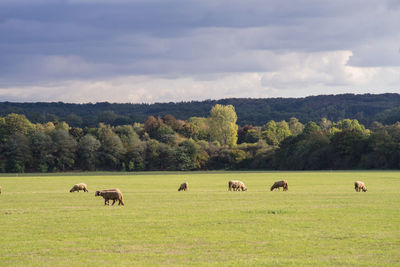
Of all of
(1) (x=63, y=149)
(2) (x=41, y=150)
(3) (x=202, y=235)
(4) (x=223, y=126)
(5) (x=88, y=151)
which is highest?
(4) (x=223, y=126)

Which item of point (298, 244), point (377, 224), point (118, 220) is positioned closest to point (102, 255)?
point (298, 244)

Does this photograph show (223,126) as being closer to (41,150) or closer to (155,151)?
(155,151)

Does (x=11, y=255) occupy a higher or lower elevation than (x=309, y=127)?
lower

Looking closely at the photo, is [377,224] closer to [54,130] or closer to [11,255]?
[11,255]

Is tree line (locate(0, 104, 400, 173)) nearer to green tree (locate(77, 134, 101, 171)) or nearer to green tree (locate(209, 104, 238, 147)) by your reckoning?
green tree (locate(77, 134, 101, 171))

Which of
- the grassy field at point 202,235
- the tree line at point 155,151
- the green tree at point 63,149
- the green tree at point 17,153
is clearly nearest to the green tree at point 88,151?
the tree line at point 155,151

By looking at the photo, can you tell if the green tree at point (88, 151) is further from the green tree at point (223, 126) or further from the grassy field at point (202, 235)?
the grassy field at point (202, 235)

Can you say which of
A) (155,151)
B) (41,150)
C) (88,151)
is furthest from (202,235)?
(155,151)

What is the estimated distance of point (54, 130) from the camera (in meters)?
129

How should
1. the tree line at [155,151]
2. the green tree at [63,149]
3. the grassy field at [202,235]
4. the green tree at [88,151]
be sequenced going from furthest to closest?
the green tree at [88,151] → the green tree at [63,149] → the tree line at [155,151] → the grassy field at [202,235]

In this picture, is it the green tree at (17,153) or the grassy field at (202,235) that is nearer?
the grassy field at (202,235)

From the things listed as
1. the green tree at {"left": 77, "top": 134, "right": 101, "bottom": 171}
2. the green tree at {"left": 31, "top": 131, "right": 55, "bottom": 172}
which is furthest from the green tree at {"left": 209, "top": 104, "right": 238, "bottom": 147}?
the green tree at {"left": 31, "top": 131, "right": 55, "bottom": 172}

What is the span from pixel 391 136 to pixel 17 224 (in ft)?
307

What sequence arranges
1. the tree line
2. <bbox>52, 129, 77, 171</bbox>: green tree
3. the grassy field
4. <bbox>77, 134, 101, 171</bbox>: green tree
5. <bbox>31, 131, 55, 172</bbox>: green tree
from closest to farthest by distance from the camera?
1. the grassy field
2. the tree line
3. <bbox>31, 131, 55, 172</bbox>: green tree
4. <bbox>52, 129, 77, 171</bbox>: green tree
5. <bbox>77, 134, 101, 171</bbox>: green tree
